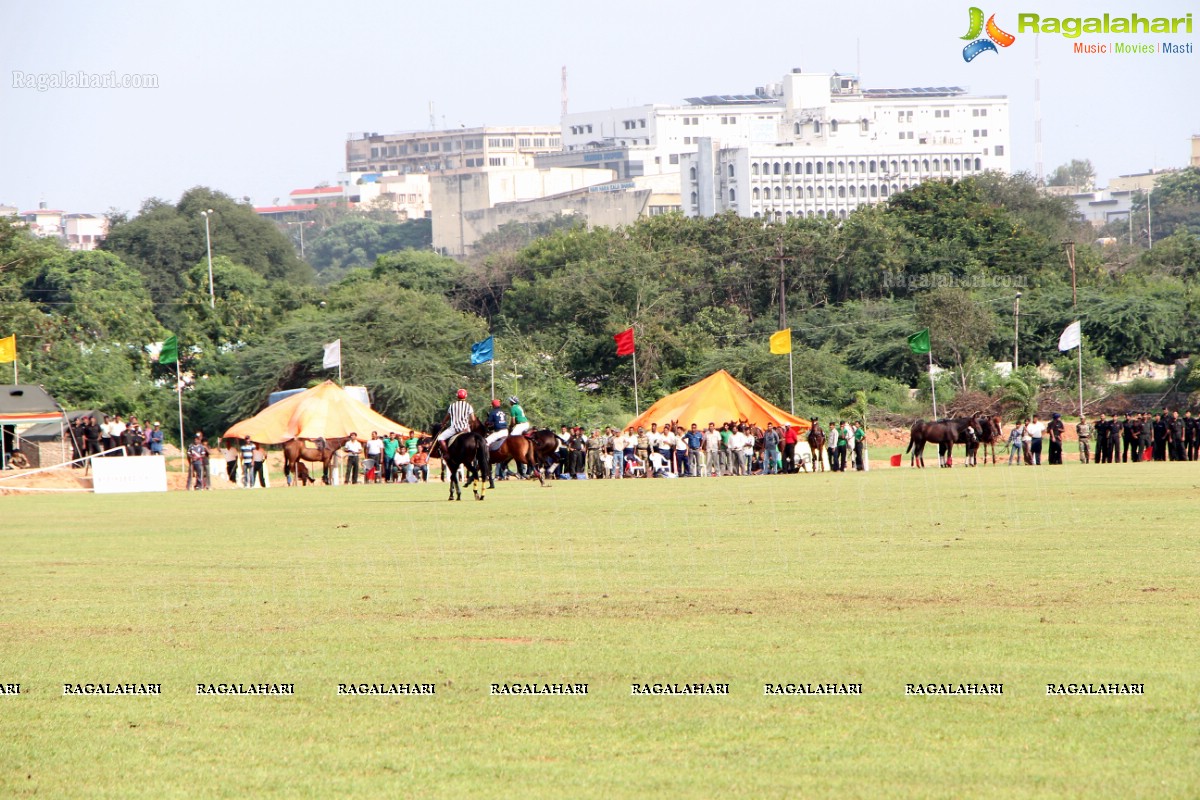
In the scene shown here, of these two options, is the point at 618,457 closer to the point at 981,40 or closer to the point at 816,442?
the point at 816,442

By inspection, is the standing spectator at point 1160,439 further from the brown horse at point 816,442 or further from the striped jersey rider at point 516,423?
the striped jersey rider at point 516,423

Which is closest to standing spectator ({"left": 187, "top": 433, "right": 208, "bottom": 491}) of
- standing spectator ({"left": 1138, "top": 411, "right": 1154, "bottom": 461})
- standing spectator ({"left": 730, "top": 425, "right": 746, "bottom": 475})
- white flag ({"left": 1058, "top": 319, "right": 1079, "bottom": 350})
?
standing spectator ({"left": 730, "top": 425, "right": 746, "bottom": 475})

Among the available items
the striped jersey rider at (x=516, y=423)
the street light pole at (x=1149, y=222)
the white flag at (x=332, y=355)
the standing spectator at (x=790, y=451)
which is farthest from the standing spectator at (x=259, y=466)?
the street light pole at (x=1149, y=222)

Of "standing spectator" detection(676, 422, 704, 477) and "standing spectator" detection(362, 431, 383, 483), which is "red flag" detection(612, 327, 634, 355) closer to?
"standing spectator" detection(676, 422, 704, 477)

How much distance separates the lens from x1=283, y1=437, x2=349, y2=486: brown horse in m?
40.6

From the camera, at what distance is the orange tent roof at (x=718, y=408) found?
45312 millimetres

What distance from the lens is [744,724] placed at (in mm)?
7531

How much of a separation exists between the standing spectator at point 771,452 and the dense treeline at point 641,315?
17294 mm

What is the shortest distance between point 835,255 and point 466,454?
173ft

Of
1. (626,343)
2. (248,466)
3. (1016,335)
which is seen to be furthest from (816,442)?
(1016,335)

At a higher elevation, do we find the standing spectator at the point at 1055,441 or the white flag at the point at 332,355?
the white flag at the point at 332,355

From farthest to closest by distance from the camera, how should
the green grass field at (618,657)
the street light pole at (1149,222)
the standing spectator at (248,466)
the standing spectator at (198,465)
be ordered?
the street light pole at (1149,222) → the standing spectator at (248,466) → the standing spectator at (198,465) → the green grass field at (618,657)

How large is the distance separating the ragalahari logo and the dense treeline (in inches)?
620

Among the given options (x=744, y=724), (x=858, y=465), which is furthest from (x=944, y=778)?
(x=858, y=465)
